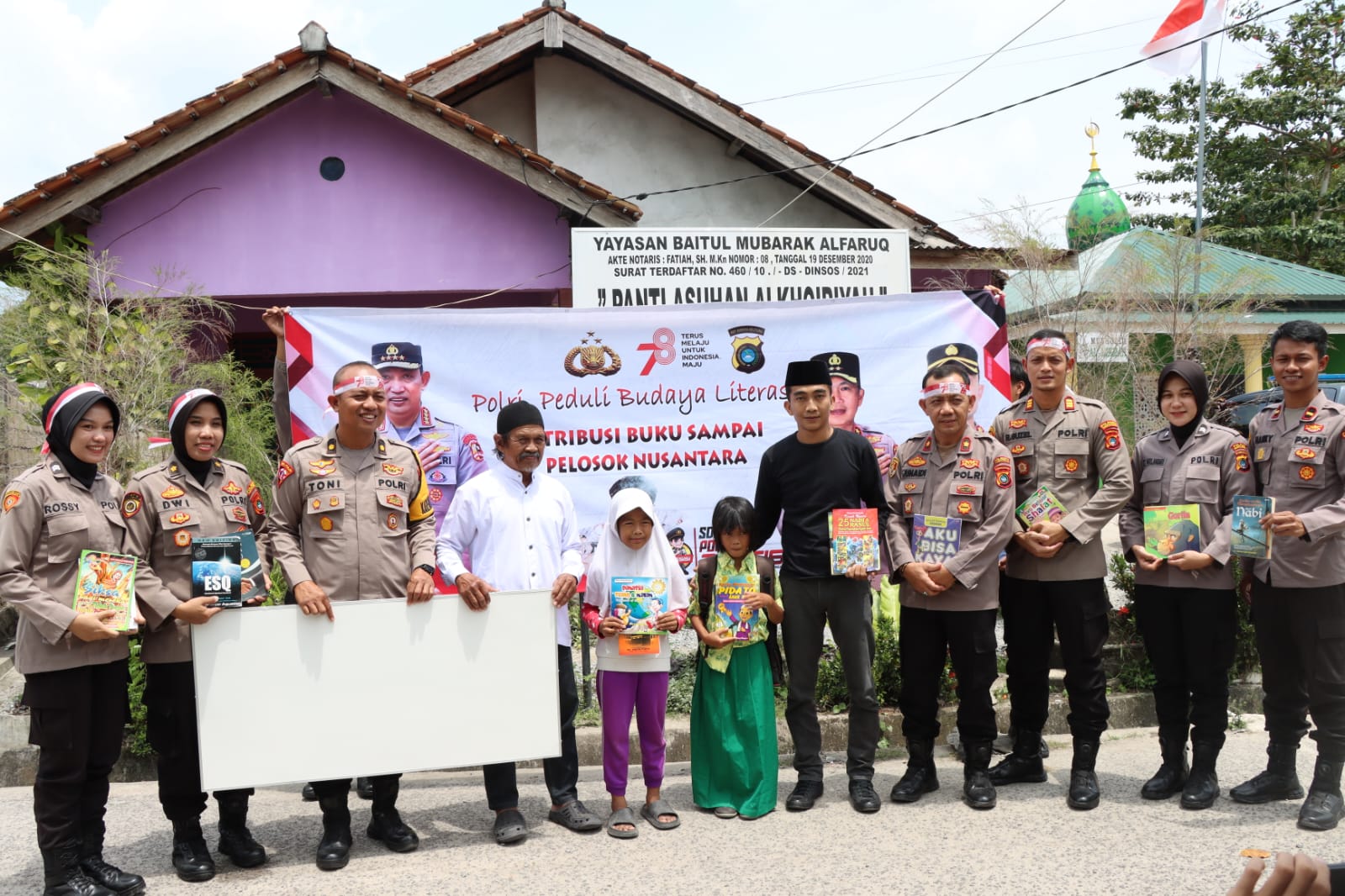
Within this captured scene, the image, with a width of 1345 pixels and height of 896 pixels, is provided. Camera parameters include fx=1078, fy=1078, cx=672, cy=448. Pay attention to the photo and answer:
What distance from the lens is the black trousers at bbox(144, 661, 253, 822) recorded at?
14.0ft

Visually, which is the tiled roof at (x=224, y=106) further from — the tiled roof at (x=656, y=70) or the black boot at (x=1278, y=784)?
the black boot at (x=1278, y=784)

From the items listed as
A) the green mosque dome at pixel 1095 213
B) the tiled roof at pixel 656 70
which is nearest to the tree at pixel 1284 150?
the green mosque dome at pixel 1095 213

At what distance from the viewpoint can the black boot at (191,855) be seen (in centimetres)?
423

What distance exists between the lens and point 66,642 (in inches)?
156

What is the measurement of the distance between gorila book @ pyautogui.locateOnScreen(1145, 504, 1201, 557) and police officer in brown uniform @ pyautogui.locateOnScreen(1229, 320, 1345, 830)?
0.31m

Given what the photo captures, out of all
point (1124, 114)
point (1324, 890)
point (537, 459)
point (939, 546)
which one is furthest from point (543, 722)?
point (1124, 114)

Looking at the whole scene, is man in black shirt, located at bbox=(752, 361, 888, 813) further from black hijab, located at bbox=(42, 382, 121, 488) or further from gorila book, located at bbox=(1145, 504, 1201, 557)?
black hijab, located at bbox=(42, 382, 121, 488)

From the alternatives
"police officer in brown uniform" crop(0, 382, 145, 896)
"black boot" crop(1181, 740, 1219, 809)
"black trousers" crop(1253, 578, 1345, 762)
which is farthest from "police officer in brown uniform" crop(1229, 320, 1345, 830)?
"police officer in brown uniform" crop(0, 382, 145, 896)

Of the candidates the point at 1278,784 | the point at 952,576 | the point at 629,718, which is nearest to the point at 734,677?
the point at 629,718

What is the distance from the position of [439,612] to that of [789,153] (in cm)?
701

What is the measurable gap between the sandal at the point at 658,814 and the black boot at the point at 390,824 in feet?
3.29

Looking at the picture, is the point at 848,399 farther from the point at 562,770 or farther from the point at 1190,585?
the point at 562,770

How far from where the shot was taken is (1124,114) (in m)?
31.4

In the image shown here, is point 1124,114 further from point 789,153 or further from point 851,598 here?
point 851,598
